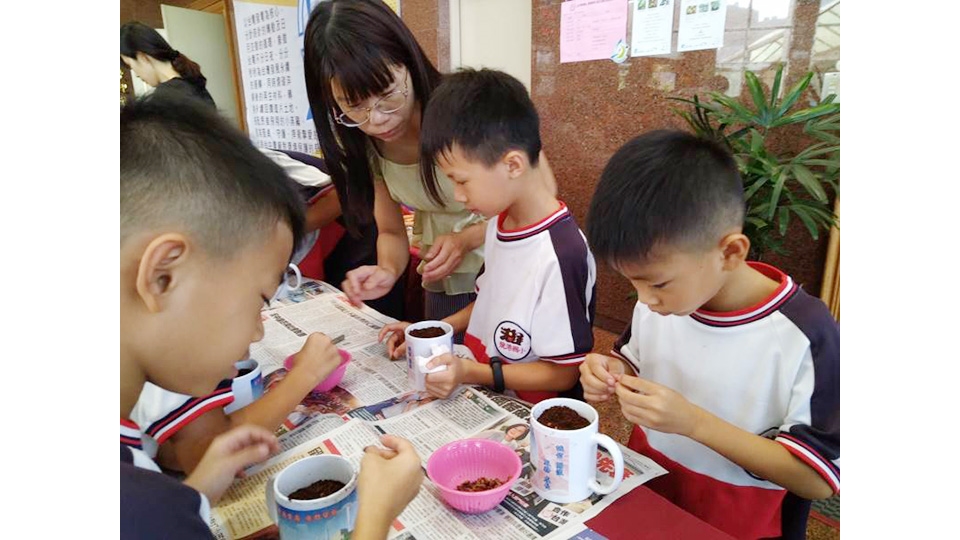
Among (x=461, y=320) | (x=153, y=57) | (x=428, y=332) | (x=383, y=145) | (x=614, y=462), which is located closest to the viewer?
(x=614, y=462)

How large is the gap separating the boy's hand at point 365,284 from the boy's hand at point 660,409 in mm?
840

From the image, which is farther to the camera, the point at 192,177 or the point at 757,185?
the point at 757,185

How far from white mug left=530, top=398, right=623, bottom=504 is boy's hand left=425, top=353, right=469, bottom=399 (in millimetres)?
266

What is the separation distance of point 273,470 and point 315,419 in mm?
143

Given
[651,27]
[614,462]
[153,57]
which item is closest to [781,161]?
[651,27]

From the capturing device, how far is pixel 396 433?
941 millimetres

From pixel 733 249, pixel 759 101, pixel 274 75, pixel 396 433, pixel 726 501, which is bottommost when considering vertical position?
pixel 726 501

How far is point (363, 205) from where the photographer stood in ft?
5.33

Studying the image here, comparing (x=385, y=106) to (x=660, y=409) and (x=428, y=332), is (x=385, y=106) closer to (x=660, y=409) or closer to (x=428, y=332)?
(x=428, y=332)

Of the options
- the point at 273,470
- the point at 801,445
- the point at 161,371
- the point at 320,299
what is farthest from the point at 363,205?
the point at 801,445

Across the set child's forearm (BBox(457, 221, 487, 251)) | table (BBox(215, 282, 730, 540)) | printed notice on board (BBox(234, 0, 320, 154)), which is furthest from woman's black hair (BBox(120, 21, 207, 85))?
child's forearm (BBox(457, 221, 487, 251))

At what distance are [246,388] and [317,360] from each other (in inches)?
6.0

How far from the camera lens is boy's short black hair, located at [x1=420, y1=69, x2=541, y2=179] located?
3.79ft

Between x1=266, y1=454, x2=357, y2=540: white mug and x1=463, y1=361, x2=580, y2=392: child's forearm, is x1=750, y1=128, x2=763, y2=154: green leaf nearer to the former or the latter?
x1=463, y1=361, x2=580, y2=392: child's forearm
